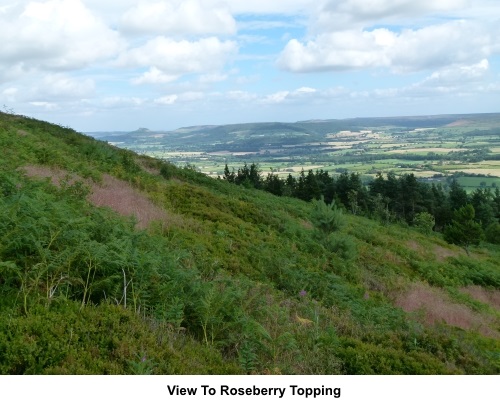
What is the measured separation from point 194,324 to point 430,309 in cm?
758

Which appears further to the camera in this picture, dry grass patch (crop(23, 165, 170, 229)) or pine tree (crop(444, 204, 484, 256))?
pine tree (crop(444, 204, 484, 256))

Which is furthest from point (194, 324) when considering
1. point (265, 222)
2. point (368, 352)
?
point (265, 222)

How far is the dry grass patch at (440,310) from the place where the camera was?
10.1 m

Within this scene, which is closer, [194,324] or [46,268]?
[46,268]

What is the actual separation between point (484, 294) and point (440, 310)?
6835 millimetres

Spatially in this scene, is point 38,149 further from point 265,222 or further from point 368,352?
point 368,352

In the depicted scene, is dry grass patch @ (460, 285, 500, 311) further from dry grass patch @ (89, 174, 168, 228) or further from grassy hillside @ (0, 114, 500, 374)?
dry grass patch @ (89, 174, 168, 228)

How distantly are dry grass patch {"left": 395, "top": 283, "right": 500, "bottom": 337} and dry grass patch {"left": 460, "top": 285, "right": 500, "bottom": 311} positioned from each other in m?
A: 2.62

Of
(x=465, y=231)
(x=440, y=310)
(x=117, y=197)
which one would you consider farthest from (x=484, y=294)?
(x=465, y=231)

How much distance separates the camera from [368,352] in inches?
214

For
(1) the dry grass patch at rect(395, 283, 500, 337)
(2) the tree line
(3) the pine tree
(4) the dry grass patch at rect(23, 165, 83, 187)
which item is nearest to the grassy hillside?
(1) the dry grass patch at rect(395, 283, 500, 337)

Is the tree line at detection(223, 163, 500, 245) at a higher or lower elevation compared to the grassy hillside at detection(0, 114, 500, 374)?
lower

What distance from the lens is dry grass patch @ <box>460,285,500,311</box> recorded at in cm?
1554
